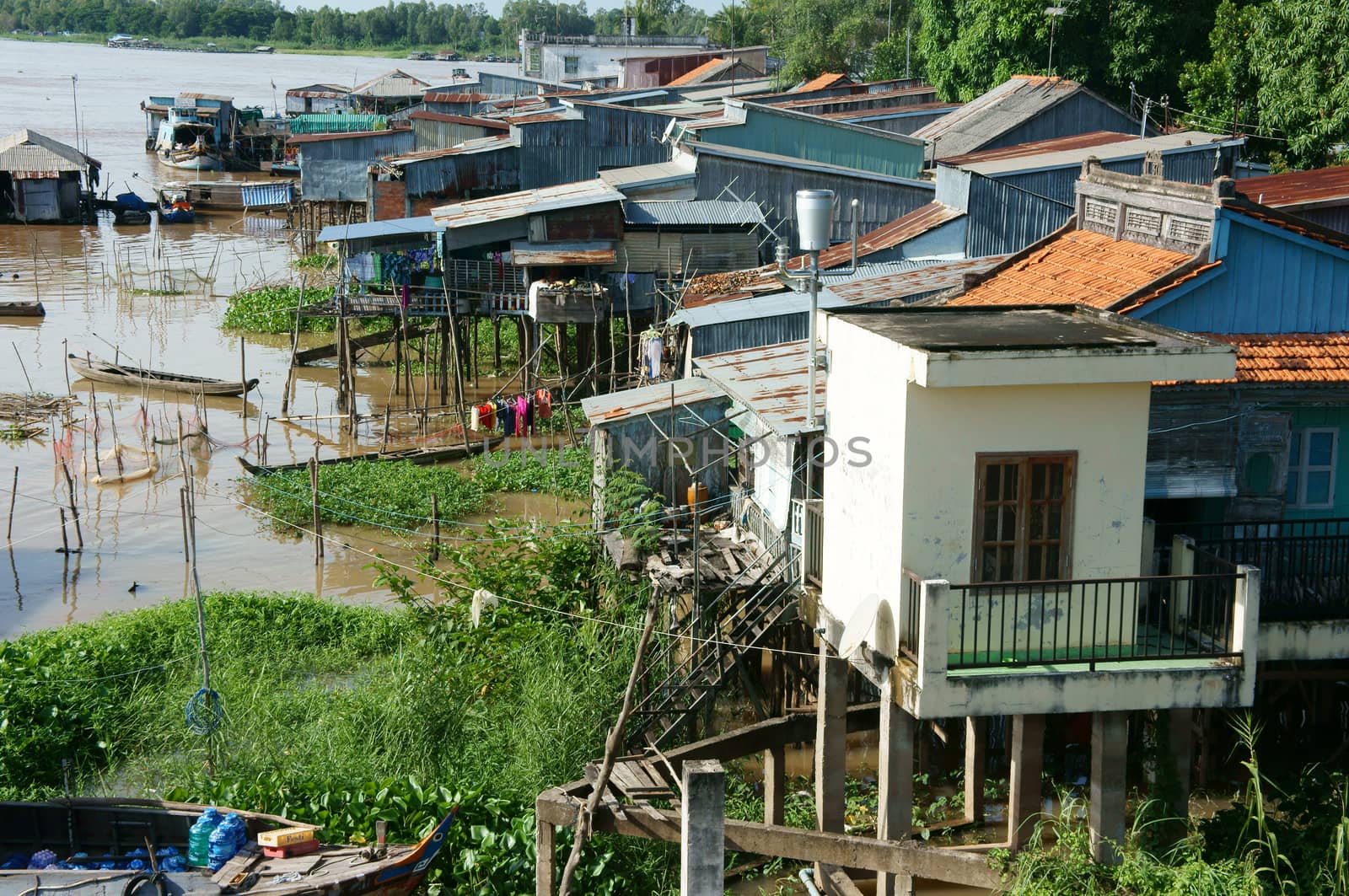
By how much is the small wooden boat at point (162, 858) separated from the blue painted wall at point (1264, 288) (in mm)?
7252

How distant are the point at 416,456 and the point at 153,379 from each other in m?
7.41

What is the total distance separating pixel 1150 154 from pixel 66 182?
41609 millimetres

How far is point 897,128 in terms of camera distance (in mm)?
35469

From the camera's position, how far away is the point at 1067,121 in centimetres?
2984

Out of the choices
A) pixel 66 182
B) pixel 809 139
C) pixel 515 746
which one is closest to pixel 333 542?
pixel 515 746

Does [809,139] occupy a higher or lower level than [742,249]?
higher

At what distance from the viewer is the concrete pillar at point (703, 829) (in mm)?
8555

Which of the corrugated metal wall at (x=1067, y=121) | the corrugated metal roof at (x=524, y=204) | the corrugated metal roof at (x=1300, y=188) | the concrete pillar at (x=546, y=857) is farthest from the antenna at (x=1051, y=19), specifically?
the concrete pillar at (x=546, y=857)

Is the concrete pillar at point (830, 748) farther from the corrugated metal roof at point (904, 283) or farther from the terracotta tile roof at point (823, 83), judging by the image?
the terracotta tile roof at point (823, 83)

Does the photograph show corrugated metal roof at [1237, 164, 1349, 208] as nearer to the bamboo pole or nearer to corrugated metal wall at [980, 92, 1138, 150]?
corrugated metal wall at [980, 92, 1138, 150]

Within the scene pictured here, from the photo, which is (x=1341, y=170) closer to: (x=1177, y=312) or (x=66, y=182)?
(x=1177, y=312)

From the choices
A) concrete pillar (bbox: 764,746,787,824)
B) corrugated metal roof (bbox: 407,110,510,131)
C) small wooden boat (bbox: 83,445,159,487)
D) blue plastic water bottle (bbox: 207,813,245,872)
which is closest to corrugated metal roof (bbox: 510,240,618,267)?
small wooden boat (bbox: 83,445,159,487)

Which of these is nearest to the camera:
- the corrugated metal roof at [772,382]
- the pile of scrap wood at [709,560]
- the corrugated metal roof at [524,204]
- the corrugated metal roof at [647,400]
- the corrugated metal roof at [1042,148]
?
the corrugated metal roof at [772,382]

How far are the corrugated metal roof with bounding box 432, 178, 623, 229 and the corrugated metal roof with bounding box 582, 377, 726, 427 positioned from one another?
8579 mm
